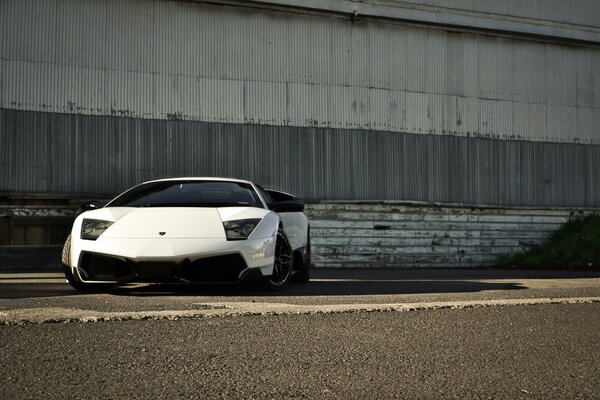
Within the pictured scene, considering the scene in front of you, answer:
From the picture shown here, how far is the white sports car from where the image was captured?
8266 mm

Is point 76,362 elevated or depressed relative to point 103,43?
depressed

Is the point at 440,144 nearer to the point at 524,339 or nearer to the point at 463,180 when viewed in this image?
the point at 463,180

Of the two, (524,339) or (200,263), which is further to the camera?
(200,263)

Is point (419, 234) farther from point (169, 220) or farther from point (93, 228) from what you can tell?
point (93, 228)

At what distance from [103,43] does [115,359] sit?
14653 mm

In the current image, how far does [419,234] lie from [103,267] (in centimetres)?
1298

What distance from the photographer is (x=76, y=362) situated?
436 cm

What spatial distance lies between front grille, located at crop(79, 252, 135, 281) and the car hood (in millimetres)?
220

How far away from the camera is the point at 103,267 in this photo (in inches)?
329

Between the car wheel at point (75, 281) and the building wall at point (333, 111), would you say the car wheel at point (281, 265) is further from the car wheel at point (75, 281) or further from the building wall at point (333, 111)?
the building wall at point (333, 111)

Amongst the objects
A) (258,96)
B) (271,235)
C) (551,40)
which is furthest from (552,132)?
(271,235)

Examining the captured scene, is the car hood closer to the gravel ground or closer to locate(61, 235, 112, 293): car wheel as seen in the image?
locate(61, 235, 112, 293): car wheel

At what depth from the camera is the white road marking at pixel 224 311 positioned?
5797 millimetres

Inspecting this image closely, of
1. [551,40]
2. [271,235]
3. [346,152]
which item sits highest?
[551,40]
